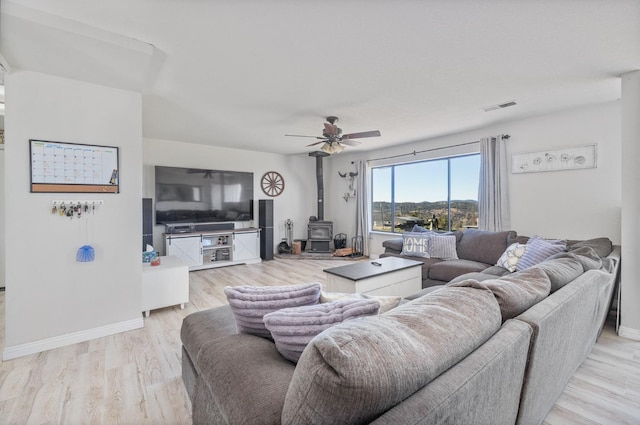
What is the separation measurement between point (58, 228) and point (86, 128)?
888 millimetres

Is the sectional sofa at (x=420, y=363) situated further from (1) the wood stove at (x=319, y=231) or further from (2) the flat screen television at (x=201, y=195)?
(1) the wood stove at (x=319, y=231)

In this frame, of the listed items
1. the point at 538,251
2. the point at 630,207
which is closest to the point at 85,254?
the point at 538,251

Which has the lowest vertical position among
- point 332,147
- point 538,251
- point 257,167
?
point 538,251

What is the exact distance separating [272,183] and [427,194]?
10.9 feet

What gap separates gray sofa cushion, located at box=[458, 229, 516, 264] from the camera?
11.9 ft

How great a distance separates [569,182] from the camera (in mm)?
3576

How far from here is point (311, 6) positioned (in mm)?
1675

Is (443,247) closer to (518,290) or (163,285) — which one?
(518,290)

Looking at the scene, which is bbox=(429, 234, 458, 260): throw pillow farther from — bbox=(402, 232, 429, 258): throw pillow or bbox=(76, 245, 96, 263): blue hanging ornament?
bbox=(76, 245, 96, 263): blue hanging ornament

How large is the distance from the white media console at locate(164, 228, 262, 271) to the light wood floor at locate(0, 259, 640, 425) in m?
2.26

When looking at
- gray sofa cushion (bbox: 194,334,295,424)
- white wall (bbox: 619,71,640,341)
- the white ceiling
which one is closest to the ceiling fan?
the white ceiling

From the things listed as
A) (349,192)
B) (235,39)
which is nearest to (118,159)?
(235,39)

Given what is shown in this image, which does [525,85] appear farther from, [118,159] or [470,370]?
[118,159]

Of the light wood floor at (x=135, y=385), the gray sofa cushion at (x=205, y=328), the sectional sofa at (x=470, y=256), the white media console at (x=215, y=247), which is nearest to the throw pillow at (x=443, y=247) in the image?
the sectional sofa at (x=470, y=256)
